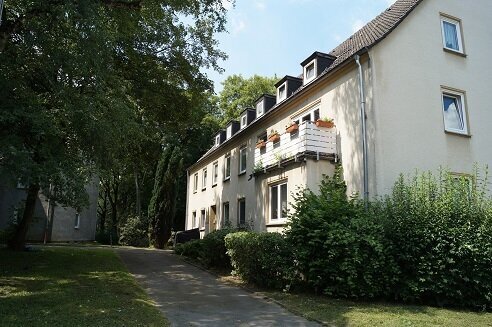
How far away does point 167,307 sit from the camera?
9297 mm

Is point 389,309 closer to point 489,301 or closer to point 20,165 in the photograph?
point 489,301

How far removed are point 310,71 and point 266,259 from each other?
9.12 metres

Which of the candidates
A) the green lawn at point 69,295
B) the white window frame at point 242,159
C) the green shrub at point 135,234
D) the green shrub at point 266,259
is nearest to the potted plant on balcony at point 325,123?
the green shrub at point 266,259

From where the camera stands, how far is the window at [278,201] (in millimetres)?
16344

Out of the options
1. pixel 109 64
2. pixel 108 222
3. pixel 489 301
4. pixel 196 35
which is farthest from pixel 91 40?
pixel 108 222

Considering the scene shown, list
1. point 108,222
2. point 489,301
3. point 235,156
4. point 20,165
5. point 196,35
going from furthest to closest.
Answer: point 108,222
point 235,156
point 196,35
point 489,301
point 20,165

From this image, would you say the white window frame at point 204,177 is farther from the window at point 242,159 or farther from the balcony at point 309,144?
the balcony at point 309,144

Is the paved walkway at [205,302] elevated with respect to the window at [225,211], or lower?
lower

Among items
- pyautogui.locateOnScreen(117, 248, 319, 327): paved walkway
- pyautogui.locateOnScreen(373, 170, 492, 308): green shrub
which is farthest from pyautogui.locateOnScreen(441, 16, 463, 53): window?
pyautogui.locateOnScreen(117, 248, 319, 327): paved walkway

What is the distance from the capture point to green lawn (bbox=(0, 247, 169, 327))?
7.62m

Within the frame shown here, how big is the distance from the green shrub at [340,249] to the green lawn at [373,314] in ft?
1.45

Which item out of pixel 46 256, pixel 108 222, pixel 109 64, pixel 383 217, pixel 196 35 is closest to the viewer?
pixel 383 217

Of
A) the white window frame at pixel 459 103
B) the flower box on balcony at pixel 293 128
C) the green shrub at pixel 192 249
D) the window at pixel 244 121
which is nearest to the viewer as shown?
the white window frame at pixel 459 103

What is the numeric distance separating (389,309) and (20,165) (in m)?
8.85
